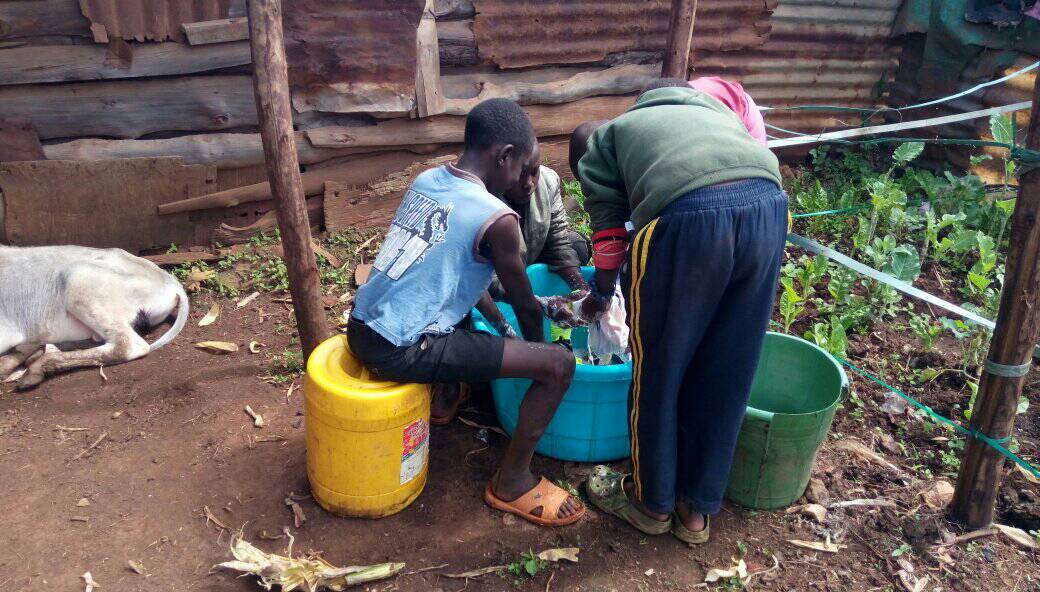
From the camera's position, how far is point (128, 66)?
5035 millimetres

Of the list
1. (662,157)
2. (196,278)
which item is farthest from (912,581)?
(196,278)

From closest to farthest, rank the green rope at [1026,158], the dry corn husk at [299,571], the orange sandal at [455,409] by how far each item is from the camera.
A: the green rope at [1026,158], the dry corn husk at [299,571], the orange sandal at [455,409]

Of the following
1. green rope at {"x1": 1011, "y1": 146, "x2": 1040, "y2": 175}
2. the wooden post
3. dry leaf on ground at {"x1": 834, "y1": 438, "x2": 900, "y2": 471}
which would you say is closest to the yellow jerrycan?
dry leaf on ground at {"x1": 834, "y1": 438, "x2": 900, "y2": 471}

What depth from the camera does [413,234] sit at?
287cm

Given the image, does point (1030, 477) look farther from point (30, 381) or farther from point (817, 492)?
point (30, 381)

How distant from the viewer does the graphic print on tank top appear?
2.81 metres

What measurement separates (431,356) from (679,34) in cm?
311

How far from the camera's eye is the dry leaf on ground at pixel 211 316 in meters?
4.88

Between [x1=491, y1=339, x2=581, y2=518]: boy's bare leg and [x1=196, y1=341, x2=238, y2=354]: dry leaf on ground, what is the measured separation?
7.25 ft

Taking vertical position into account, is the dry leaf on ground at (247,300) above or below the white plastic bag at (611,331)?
below

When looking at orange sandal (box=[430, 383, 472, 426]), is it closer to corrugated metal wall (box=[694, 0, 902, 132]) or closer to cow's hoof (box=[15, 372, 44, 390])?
cow's hoof (box=[15, 372, 44, 390])

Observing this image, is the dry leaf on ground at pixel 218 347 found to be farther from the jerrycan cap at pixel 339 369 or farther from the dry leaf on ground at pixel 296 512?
the jerrycan cap at pixel 339 369

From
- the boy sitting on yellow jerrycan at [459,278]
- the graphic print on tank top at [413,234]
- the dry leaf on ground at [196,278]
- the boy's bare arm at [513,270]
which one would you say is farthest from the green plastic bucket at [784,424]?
the dry leaf on ground at [196,278]

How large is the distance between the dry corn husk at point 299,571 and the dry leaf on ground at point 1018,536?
8.70 ft
